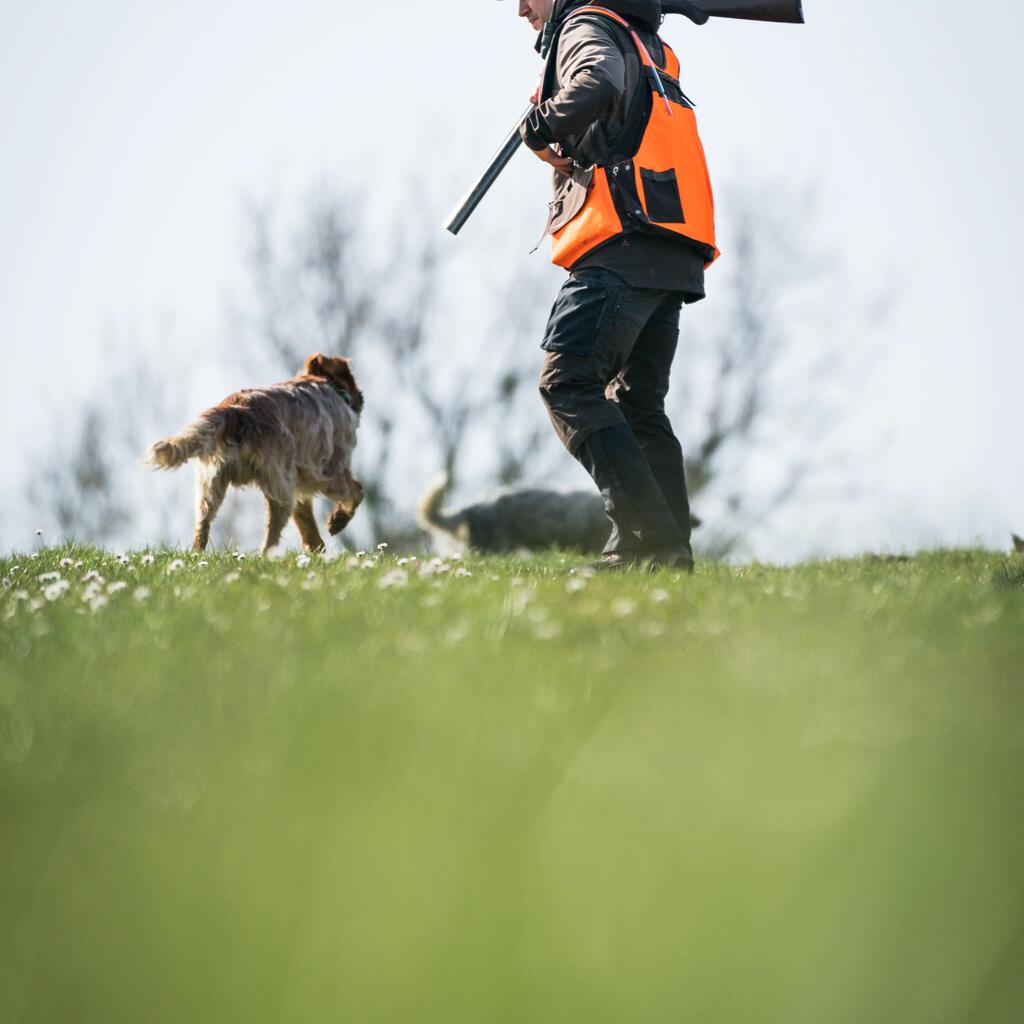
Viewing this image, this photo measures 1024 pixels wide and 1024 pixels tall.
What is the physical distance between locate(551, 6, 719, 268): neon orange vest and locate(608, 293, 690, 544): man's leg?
1.61 feet

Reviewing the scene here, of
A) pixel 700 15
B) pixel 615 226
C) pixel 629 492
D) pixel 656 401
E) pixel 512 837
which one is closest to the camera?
pixel 512 837

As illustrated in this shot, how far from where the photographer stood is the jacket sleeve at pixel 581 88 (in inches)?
189

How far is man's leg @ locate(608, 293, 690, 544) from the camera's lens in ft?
17.9

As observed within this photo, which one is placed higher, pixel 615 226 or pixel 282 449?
pixel 615 226

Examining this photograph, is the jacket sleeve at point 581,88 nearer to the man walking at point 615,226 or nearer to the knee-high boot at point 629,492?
the man walking at point 615,226

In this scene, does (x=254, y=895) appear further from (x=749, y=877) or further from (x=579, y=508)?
(x=579, y=508)

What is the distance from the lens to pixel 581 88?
4.80 meters

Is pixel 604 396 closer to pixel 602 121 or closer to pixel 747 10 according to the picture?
pixel 602 121

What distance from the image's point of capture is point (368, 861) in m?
1.38

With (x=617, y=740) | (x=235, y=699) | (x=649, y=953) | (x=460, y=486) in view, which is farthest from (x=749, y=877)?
(x=460, y=486)

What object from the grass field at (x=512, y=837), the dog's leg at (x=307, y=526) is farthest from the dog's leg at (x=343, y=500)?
the grass field at (x=512, y=837)

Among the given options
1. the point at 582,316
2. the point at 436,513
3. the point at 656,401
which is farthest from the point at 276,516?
the point at 436,513

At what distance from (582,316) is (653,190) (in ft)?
2.09

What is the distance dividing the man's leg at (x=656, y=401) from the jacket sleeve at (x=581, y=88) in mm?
1018
